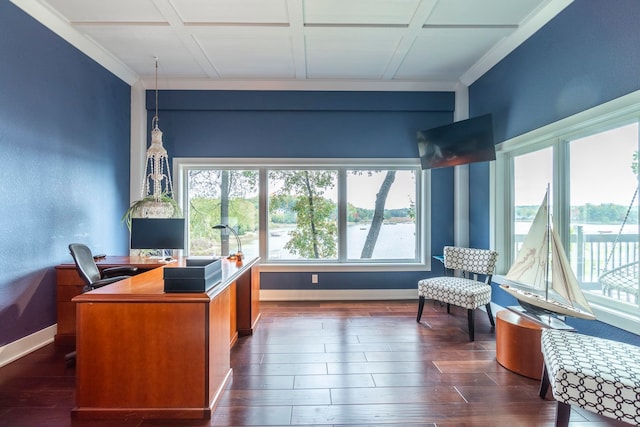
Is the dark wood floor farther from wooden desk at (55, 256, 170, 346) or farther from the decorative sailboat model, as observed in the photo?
the decorative sailboat model

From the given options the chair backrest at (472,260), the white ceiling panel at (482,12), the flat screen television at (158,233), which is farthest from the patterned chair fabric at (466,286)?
the flat screen television at (158,233)

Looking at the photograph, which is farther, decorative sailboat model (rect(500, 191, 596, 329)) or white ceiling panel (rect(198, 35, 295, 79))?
white ceiling panel (rect(198, 35, 295, 79))

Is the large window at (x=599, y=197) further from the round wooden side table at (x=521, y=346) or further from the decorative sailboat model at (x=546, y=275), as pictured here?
the round wooden side table at (x=521, y=346)

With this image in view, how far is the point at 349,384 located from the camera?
Answer: 7.40ft

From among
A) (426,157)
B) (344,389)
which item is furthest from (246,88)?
(344,389)

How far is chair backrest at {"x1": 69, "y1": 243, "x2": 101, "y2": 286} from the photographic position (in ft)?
8.23

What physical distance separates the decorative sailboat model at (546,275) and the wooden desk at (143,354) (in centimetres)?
239

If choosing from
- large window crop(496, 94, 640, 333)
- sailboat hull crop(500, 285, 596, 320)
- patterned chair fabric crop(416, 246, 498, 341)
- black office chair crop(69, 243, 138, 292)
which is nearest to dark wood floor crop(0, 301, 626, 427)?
patterned chair fabric crop(416, 246, 498, 341)

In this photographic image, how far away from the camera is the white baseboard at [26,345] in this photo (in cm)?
253

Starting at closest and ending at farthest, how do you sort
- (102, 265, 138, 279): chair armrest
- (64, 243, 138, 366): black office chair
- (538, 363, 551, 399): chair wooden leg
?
(538, 363, 551, 399): chair wooden leg < (64, 243, 138, 366): black office chair < (102, 265, 138, 279): chair armrest

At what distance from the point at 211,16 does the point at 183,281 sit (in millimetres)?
2403

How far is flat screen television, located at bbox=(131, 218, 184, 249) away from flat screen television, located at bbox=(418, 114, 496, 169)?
3.12 metres

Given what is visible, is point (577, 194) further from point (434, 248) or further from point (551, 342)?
point (434, 248)

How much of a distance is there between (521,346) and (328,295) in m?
2.43
